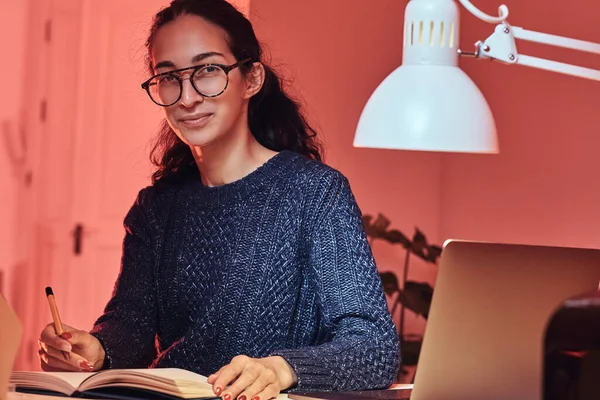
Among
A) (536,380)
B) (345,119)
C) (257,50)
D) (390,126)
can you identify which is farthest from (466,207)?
(536,380)

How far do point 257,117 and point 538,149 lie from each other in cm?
204

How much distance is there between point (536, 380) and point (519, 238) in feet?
9.19

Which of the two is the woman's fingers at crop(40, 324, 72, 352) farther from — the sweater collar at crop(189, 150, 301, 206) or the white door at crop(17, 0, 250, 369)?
the white door at crop(17, 0, 250, 369)

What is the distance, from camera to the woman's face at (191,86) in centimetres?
193

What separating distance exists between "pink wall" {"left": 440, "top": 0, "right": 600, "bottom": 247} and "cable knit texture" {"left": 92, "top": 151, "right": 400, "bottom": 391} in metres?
1.86

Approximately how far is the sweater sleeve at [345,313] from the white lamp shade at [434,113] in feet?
1.12

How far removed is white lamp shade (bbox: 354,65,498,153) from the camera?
1.50 metres

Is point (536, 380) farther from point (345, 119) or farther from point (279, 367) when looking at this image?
point (345, 119)

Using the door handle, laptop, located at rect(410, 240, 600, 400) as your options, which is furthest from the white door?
laptop, located at rect(410, 240, 600, 400)

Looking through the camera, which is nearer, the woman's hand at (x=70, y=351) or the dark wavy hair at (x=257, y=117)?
the woman's hand at (x=70, y=351)

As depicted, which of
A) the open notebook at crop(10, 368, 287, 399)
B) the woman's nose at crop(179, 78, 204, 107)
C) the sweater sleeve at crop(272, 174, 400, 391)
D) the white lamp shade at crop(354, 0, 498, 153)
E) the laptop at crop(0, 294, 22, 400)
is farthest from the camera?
the woman's nose at crop(179, 78, 204, 107)

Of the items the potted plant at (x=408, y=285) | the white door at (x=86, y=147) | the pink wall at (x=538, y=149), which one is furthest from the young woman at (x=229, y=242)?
the white door at (x=86, y=147)

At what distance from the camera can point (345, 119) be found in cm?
425

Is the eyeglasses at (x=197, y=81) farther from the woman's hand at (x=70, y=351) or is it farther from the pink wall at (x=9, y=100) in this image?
the pink wall at (x=9, y=100)
